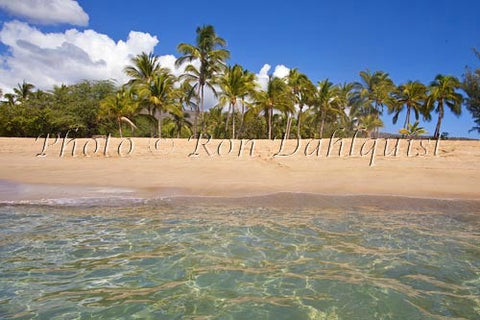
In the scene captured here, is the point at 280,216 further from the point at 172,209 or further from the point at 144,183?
the point at 144,183

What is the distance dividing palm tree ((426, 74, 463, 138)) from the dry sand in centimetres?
2814

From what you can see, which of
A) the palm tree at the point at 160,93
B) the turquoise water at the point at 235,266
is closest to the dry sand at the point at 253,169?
the turquoise water at the point at 235,266

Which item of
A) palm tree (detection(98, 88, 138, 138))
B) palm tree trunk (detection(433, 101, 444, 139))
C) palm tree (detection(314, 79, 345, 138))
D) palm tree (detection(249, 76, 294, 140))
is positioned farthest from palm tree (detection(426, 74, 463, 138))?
palm tree (detection(98, 88, 138, 138))

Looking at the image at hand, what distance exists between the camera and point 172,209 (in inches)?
327

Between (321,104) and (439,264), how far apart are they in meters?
35.4

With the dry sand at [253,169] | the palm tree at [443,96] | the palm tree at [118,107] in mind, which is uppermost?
the palm tree at [443,96]

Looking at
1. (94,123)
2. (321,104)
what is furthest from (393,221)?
(94,123)

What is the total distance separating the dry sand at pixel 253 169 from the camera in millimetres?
10906

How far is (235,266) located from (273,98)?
96.3ft

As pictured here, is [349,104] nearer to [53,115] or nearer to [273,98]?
[273,98]

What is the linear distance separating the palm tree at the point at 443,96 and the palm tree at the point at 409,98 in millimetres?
1088

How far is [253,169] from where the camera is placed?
13992 mm

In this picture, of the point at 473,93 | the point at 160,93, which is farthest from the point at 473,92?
the point at 160,93

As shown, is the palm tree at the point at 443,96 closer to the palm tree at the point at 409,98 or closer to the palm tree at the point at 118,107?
the palm tree at the point at 409,98
